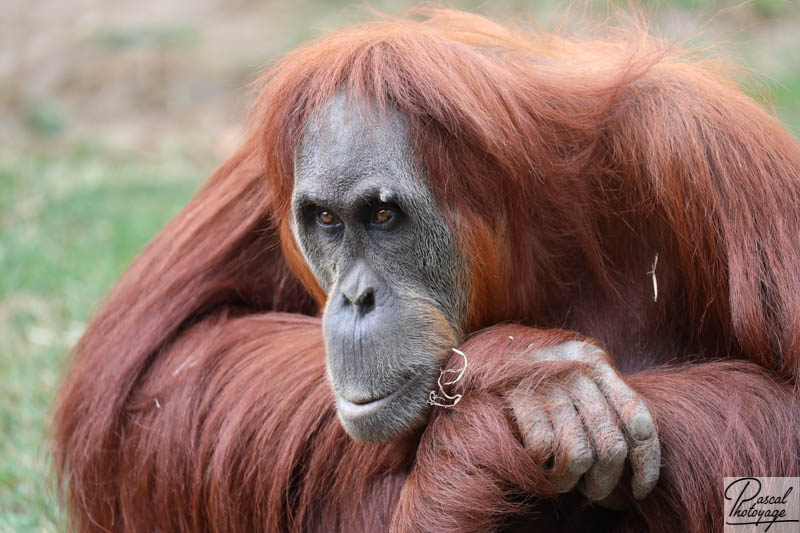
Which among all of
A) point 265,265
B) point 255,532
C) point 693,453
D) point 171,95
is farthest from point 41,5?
point 693,453

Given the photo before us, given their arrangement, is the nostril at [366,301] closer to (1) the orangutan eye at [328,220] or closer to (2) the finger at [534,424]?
(1) the orangutan eye at [328,220]

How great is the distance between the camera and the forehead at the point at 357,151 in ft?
8.38

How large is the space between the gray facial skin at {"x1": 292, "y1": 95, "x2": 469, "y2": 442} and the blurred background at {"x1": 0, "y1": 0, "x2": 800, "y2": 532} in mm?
1316

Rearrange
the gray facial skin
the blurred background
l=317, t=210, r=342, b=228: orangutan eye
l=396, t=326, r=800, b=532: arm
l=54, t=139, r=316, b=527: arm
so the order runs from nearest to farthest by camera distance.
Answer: l=396, t=326, r=800, b=532: arm < the gray facial skin < l=317, t=210, r=342, b=228: orangutan eye < l=54, t=139, r=316, b=527: arm < the blurred background

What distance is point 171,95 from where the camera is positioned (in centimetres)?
1026

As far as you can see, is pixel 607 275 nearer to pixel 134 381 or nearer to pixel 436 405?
pixel 436 405

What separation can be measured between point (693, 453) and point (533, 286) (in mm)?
693

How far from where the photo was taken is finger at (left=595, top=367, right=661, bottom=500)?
2.28 meters

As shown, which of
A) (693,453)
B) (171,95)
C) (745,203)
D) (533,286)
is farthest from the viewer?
(171,95)

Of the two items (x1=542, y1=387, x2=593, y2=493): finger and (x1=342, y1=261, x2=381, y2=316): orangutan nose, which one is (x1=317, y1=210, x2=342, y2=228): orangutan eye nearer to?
(x1=342, y1=261, x2=381, y2=316): orangutan nose

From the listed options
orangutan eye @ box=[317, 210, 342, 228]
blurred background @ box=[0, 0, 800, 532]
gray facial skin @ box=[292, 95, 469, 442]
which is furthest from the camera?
blurred background @ box=[0, 0, 800, 532]

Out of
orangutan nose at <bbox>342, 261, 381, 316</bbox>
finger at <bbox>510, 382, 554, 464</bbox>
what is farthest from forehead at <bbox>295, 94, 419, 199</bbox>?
Answer: finger at <bbox>510, 382, 554, 464</bbox>

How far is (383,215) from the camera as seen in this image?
2594 millimetres

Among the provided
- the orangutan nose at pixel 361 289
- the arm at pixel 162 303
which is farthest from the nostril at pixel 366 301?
the arm at pixel 162 303
